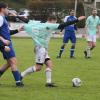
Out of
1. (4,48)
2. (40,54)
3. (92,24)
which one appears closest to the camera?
(4,48)

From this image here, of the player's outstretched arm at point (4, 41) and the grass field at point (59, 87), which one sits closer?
the grass field at point (59, 87)

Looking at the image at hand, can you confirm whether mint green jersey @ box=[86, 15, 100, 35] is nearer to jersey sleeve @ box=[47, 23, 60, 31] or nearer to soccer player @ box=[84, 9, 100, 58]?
soccer player @ box=[84, 9, 100, 58]

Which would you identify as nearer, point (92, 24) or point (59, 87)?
point (59, 87)

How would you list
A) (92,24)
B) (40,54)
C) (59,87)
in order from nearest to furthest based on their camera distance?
(40,54) < (59,87) < (92,24)

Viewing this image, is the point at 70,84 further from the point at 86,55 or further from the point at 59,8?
the point at 59,8

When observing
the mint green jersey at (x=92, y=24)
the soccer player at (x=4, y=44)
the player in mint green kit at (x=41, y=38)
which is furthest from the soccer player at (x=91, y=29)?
the soccer player at (x=4, y=44)

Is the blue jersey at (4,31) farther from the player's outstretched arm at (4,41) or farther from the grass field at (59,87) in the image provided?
the grass field at (59,87)

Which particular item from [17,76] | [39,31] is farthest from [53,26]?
[17,76]

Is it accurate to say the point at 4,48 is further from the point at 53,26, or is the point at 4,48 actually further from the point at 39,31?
the point at 53,26

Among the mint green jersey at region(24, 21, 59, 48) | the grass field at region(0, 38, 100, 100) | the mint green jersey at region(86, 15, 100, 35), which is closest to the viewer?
the grass field at region(0, 38, 100, 100)

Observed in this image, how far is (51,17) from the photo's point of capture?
40.7 ft

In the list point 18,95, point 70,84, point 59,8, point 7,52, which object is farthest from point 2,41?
point 59,8

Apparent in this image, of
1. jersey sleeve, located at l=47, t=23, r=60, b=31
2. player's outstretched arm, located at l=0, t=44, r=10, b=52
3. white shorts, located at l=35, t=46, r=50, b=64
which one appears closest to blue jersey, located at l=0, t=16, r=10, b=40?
player's outstretched arm, located at l=0, t=44, r=10, b=52

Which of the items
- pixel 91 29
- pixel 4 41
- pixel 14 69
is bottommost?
pixel 91 29
